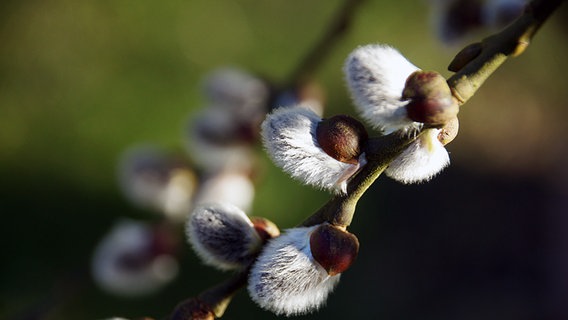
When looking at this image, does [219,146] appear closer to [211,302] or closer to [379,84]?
[211,302]

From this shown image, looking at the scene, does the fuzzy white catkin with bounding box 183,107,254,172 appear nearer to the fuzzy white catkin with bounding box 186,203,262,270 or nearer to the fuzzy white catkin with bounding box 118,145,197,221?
the fuzzy white catkin with bounding box 118,145,197,221

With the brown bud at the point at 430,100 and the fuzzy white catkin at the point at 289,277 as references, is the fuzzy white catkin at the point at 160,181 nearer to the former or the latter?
the fuzzy white catkin at the point at 289,277

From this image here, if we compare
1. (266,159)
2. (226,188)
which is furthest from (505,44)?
(266,159)

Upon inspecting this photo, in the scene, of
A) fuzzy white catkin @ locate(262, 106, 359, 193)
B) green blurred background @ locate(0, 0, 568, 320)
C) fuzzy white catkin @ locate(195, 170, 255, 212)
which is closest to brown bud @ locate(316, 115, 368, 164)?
fuzzy white catkin @ locate(262, 106, 359, 193)

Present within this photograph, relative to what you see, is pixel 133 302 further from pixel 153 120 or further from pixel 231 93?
pixel 231 93

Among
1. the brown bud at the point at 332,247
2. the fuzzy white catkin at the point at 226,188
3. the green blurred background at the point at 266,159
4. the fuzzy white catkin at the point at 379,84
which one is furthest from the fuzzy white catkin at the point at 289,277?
the green blurred background at the point at 266,159

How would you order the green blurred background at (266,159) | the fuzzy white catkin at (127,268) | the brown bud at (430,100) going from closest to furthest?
the brown bud at (430,100), the fuzzy white catkin at (127,268), the green blurred background at (266,159)
